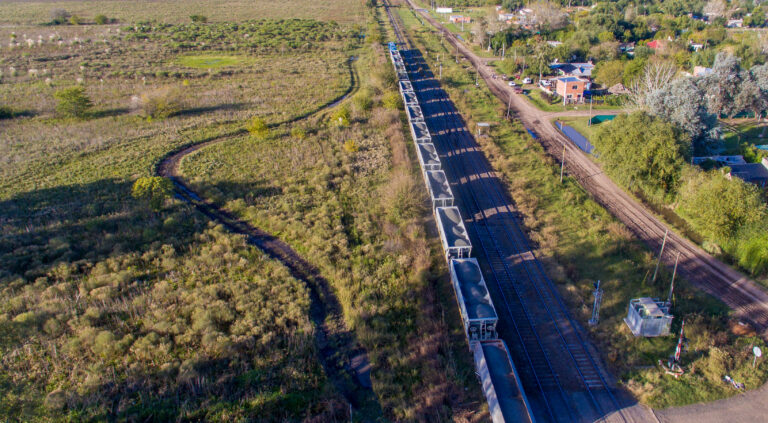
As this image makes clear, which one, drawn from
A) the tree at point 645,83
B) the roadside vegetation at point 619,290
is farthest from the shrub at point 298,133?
the tree at point 645,83

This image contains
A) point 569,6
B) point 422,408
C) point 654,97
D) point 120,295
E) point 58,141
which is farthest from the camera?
point 569,6

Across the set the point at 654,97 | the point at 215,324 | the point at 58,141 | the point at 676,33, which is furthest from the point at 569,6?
the point at 215,324

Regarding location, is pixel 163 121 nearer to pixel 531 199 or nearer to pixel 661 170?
pixel 531 199

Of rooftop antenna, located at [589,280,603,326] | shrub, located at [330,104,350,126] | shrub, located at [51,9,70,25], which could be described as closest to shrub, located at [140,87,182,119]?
shrub, located at [330,104,350,126]

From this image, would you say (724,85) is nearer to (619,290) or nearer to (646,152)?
(646,152)

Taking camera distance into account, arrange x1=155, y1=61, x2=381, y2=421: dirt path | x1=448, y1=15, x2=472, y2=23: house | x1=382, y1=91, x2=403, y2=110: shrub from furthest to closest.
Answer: x1=448, y1=15, x2=472, y2=23: house → x1=382, y1=91, x2=403, y2=110: shrub → x1=155, y1=61, x2=381, y2=421: dirt path

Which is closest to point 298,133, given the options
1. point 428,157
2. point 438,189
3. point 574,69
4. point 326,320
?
point 428,157

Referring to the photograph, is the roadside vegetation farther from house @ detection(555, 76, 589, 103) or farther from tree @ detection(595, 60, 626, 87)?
tree @ detection(595, 60, 626, 87)
